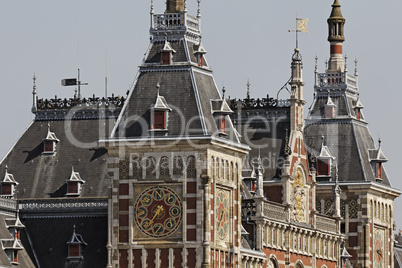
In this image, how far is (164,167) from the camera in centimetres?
12631

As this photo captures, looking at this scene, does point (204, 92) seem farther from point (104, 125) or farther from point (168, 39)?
point (104, 125)

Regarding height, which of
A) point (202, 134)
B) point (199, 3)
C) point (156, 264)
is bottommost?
point (156, 264)

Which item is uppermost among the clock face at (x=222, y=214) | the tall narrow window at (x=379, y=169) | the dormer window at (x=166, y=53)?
the dormer window at (x=166, y=53)

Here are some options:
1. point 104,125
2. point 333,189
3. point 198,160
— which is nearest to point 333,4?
point 333,189

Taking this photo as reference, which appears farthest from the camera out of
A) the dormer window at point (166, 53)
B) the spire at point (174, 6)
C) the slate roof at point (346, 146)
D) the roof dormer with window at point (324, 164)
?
the slate roof at point (346, 146)

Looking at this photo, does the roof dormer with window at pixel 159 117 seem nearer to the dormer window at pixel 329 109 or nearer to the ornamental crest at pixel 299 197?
the ornamental crest at pixel 299 197

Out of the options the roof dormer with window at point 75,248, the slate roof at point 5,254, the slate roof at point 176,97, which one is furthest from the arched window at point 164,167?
the slate roof at point 5,254

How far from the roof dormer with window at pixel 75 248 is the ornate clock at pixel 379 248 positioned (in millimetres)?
35339

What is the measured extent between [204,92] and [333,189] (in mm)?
25913

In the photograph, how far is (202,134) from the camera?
12631cm

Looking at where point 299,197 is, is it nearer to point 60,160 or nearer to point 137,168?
point 60,160

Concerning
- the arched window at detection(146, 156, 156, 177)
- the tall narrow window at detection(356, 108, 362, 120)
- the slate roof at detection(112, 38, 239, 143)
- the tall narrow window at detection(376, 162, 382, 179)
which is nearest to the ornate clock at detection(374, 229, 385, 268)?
the tall narrow window at detection(376, 162, 382, 179)

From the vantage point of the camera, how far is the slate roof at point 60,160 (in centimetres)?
13588

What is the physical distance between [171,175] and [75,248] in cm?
922
